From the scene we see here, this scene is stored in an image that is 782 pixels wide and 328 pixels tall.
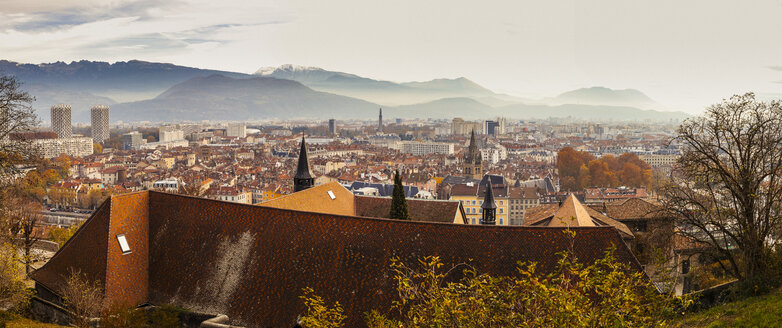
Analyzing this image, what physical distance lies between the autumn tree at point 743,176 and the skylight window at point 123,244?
2093cm

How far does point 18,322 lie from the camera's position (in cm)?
2092

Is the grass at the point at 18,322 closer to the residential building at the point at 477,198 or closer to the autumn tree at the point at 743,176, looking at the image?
the autumn tree at the point at 743,176

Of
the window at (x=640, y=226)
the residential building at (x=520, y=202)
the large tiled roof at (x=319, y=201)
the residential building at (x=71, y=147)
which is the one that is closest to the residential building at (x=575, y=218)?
the window at (x=640, y=226)

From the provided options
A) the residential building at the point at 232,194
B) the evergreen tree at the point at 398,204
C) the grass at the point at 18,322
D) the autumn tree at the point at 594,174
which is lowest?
the residential building at the point at 232,194

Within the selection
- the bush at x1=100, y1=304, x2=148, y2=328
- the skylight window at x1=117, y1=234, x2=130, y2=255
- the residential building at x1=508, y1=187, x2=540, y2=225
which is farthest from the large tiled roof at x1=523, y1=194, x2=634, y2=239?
the residential building at x1=508, y1=187, x2=540, y2=225

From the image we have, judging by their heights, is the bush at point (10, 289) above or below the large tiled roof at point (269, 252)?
below

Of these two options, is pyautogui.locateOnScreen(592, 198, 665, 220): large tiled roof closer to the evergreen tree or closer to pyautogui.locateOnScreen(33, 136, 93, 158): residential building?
the evergreen tree

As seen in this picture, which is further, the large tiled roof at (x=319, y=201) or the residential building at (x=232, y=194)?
the residential building at (x=232, y=194)

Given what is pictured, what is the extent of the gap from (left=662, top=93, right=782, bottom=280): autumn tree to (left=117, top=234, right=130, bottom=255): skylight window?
Result: 68.7 ft

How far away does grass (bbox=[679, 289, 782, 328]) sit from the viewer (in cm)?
1628

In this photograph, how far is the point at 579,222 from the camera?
1196 inches

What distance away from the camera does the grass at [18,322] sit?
2000 cm

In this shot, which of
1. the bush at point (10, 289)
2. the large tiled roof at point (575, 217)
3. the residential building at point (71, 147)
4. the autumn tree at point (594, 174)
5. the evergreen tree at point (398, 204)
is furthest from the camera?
the residential building at point (71, 147)

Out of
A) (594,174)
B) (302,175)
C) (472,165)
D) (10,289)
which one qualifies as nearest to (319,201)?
(302,175)
